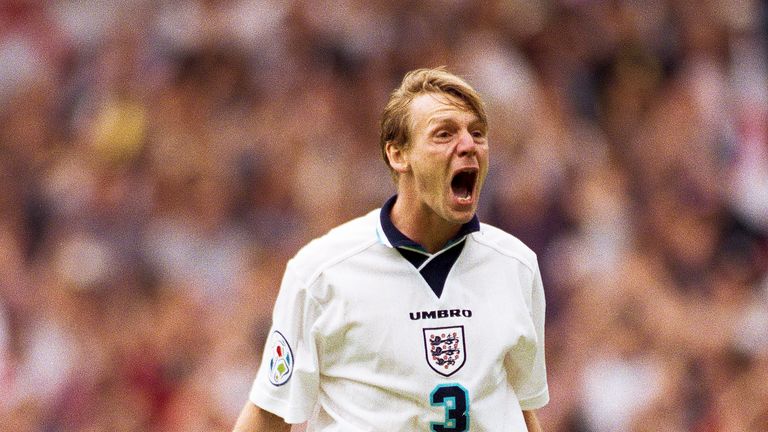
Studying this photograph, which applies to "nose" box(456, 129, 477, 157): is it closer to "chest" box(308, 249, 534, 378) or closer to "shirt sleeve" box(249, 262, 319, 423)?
"chest" box(308, 249, 534, 378)

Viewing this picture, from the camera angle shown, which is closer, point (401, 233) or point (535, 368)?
point (401, 233)

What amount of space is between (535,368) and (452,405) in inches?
15.3

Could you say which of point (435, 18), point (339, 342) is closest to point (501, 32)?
point (435, 18)

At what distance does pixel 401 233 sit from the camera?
4129 mm

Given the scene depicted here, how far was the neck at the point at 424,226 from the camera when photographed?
4117 mm

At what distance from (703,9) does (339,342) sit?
496 cm

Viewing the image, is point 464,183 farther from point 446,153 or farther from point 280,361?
point 280,361

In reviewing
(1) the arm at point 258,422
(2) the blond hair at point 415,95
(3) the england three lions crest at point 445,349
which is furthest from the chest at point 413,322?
(2) the blond hair at point 415,95

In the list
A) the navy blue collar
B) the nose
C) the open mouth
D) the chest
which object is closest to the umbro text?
the chest

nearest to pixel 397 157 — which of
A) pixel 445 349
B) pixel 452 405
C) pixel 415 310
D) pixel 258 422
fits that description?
pixel 415 310

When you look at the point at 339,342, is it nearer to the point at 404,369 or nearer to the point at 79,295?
the point at 404,369

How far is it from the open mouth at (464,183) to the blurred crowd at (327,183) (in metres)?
3.07

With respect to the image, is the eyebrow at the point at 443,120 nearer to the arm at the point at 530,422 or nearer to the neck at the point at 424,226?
the neck at the point at 424,226

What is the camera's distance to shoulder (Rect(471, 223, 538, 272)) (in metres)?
4.21
